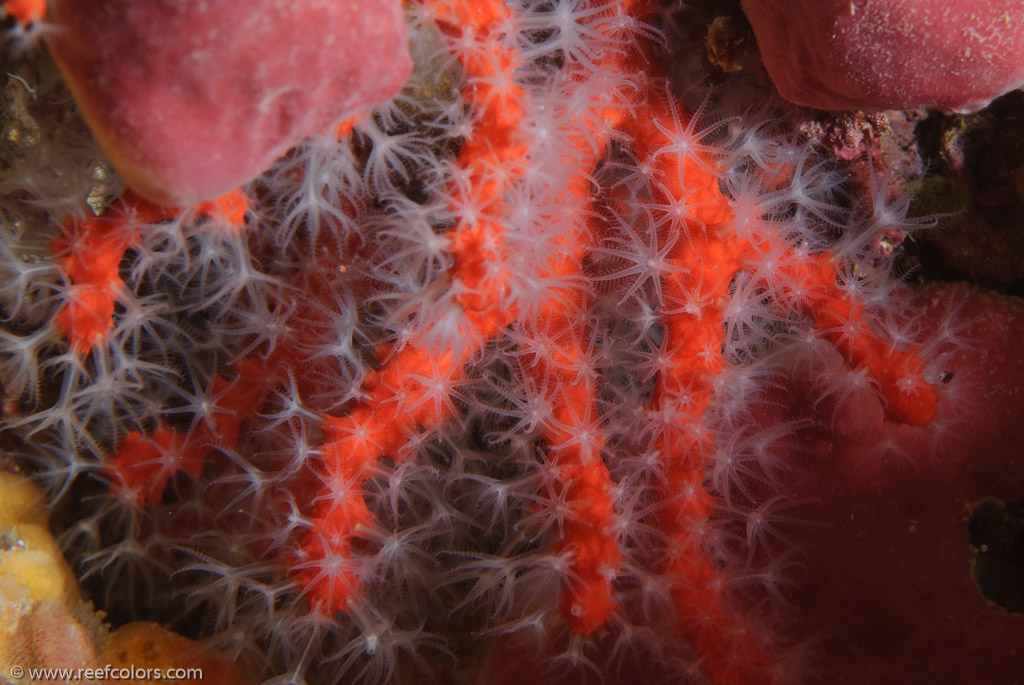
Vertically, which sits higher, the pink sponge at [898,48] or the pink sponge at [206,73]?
the pink sponge at [206,73]

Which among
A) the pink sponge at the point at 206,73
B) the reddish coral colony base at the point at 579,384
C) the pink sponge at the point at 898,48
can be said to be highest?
the pink sponge at the point at 206,73

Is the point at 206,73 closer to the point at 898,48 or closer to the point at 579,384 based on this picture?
the point at 579,384

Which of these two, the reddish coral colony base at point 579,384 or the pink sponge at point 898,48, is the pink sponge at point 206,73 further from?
the pink sponge at point 898,48

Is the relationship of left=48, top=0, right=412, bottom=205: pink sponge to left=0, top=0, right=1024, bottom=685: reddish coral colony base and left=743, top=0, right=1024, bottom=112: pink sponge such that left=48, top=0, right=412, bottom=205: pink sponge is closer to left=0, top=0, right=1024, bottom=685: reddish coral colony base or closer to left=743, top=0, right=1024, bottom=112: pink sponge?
left=0, top=0, right=1024, bottom=685: reddish coral colony base

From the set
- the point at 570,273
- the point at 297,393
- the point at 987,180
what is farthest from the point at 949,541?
the point at 297,393

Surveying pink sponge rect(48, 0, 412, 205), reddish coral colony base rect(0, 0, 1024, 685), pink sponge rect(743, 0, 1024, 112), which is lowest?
reddish coral colony base rect(0, 0, 1024, 685)

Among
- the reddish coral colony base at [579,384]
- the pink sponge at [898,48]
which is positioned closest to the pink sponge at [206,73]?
the reddish coral colony base at [579,384]

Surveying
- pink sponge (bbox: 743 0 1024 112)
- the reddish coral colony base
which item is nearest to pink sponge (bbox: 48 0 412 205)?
the reddish coral colony base

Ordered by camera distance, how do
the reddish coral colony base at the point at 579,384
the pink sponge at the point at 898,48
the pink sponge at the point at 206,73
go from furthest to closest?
the reddish coral colony base at the point at 579,384 < the pink sponge at the point at 898,48 < the pink sponge at the point at 206,73
